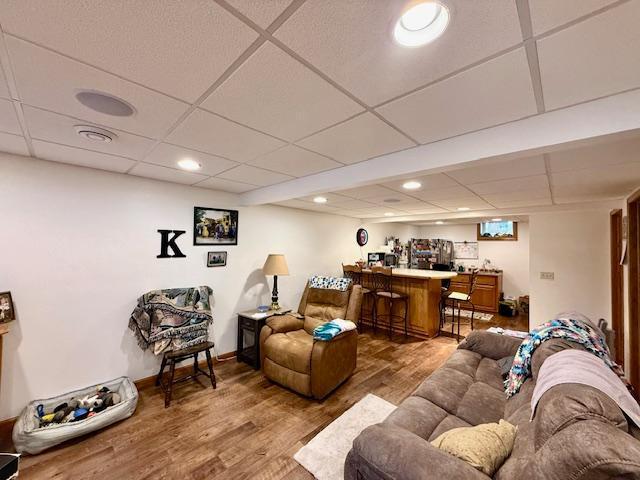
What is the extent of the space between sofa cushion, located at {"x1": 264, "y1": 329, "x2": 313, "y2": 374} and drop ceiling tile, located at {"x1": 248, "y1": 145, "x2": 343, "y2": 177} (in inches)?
72.0

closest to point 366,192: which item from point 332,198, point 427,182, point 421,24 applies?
point 332,198

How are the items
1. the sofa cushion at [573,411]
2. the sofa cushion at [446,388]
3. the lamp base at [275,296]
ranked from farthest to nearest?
the lamp base at [275,296]
the sofa cushion at [446,388]
the sofa cushion at [573,411]

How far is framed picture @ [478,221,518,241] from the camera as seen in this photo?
6664 millimetres

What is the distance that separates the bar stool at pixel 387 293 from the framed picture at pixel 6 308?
14.4ft

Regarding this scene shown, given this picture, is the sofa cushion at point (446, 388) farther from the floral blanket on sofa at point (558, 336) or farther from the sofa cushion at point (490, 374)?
the floral blanket on sofa at point (558, 336)

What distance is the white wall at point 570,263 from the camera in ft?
12.1

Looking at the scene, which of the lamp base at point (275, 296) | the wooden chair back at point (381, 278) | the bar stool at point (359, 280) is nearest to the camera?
the lamp base at point (275, 296)

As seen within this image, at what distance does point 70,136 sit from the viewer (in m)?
1.77

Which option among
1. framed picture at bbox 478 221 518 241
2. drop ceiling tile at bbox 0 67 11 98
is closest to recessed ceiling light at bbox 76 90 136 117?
drop ceiling tile at bbox 0 67 11 98

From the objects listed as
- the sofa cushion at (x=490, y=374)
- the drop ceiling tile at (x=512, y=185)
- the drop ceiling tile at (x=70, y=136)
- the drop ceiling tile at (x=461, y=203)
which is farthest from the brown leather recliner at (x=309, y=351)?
the drop ceiling tile at (x=70, y=136)

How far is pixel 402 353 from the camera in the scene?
395 cm

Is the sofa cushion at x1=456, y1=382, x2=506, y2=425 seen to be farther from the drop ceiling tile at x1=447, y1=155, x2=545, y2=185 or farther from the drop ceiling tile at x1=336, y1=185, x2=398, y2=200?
the drop ceiling tile at x1=336, y1=185, x2=398, y2=200

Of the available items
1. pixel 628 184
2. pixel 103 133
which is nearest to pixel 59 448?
pixel 103 133

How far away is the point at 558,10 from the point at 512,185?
237 cm
